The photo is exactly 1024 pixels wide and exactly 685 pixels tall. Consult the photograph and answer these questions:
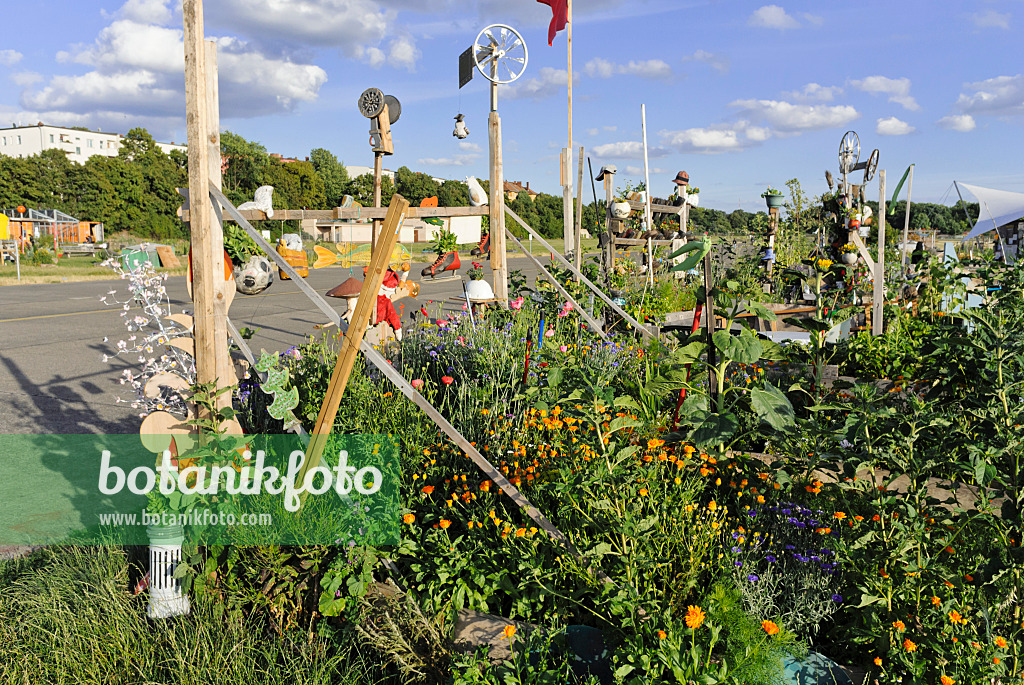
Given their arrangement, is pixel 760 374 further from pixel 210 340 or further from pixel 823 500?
pixel 210 340

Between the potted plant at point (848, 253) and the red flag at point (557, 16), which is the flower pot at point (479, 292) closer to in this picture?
the red flag at point (557, 16)

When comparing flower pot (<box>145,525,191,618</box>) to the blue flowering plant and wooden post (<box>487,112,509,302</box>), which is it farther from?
wooden post (<box>487,112,509,302</box>)

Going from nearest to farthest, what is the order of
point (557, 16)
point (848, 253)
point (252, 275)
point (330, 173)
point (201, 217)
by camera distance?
point (201, 217)
point (252, 275)
point (557, 16)
point (848, 253)
point (330, 173)

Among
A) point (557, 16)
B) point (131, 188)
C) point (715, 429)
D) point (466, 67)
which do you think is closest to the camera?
point (715, 429)

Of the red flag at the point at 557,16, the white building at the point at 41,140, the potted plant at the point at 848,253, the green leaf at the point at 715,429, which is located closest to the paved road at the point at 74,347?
the green leaf at the point at 715,429

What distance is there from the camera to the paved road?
5.60 metres

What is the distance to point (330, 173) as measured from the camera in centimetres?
6059

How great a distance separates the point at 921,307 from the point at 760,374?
4.40m

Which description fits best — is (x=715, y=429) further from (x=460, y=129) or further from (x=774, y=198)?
(x=774, y=198)

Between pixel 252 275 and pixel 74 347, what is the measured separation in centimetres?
647

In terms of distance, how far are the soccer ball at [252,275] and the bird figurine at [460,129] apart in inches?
108

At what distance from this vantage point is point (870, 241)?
47.3ft

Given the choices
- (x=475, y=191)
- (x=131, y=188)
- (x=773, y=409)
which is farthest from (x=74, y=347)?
(x=131, y=188)

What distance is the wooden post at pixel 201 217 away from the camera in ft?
9.51
